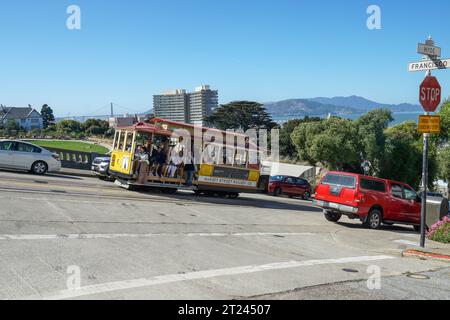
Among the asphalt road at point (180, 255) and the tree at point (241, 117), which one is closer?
the asphalt road at point (180, 255)

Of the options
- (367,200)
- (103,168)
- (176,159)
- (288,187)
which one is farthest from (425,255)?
(288,187)

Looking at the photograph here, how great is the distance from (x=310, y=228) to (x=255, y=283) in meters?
8.09

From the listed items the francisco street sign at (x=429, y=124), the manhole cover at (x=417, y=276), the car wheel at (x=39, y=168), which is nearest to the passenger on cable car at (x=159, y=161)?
the car wheel at (x=39, y=168)

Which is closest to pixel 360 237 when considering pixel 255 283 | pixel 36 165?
pixel 255 283

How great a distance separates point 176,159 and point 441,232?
399 inches

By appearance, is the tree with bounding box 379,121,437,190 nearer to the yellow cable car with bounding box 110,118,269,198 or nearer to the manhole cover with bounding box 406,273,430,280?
the yellow cable car with bounding box 110,118,269,198

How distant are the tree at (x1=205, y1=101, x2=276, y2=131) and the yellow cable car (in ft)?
86.5

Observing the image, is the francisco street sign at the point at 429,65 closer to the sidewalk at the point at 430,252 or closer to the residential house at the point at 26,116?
the sidewalk at the point at 430,252

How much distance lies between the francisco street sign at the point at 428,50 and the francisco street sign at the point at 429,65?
0.59 ft

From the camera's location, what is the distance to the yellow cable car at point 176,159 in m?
19.1

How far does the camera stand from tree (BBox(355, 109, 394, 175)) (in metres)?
46.6

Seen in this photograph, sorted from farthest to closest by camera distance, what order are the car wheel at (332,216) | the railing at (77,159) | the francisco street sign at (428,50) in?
the railing at (77,159), the car wheel at (332,216), the francisco street sign at (428,50)

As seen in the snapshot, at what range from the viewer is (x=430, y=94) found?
11422 millimetres

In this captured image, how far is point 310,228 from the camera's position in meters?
15.5
